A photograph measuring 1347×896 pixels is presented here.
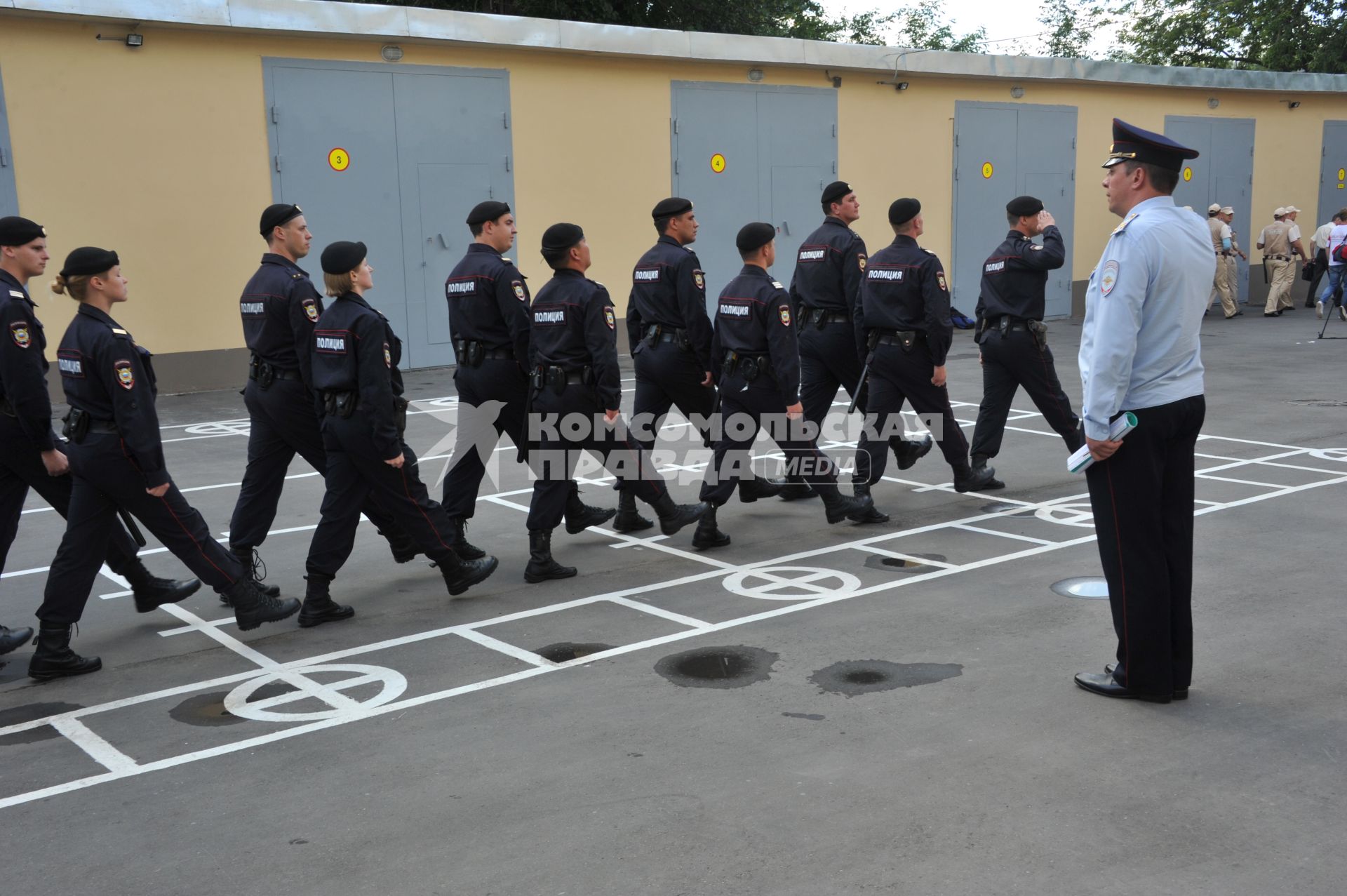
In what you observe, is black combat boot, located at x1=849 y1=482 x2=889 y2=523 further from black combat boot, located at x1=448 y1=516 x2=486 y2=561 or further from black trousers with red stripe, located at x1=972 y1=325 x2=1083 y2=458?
black combat boot, located at x1=448 y1=516 x2=486 y2=561

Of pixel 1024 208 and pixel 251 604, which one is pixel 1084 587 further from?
pixel 251 604

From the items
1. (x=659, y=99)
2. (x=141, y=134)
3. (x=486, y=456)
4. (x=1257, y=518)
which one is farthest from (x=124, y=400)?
(x=659, y=99)

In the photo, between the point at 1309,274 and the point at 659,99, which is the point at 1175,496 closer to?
the point at 659,99

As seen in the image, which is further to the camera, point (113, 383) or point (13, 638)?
point (13, 638)

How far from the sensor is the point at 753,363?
7.62m

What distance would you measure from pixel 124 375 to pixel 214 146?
33.6 ft

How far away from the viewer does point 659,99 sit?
59.8ft

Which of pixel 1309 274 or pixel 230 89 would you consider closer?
pixel 230 89

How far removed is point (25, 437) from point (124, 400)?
29.4 inches

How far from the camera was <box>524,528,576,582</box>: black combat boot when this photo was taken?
7.09 meters

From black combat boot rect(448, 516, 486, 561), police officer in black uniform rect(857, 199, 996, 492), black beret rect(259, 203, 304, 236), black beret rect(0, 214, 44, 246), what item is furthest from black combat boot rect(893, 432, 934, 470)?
black beret rect(0, 214, 44, 246)

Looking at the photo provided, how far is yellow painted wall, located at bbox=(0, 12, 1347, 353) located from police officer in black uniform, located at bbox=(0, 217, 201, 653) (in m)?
8.76

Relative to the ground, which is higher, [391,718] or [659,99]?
[659,99]

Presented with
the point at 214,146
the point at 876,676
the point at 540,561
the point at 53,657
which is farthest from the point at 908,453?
the point at 214,146
